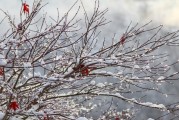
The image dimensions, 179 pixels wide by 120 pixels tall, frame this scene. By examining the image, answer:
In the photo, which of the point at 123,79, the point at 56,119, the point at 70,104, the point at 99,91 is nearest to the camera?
the point at 123,79

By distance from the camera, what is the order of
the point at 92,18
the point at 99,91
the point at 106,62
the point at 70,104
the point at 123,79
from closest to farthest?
the point at 106,62
the point at 92,18
the point at 123,79
the point at 99,91
the point at 70,104

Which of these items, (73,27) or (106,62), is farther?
(73,27)

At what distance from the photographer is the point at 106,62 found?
4348 mm

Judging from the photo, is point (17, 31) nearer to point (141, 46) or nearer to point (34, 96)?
point (34, 96)

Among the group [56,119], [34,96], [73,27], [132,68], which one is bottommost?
[56,119]

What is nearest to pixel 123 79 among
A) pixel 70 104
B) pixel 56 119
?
pixel 56 119

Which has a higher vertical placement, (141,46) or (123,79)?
(141,46)

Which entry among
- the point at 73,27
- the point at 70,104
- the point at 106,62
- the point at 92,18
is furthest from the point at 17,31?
the point at 70,104

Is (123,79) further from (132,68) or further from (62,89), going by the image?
(62,89)

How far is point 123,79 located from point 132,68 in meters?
0.27

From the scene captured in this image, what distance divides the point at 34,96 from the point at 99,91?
119cm

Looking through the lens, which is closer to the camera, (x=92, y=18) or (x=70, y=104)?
(x=92, y=18)

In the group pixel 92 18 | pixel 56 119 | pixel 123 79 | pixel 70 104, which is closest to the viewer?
pixel 92 18

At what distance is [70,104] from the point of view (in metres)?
7.84
